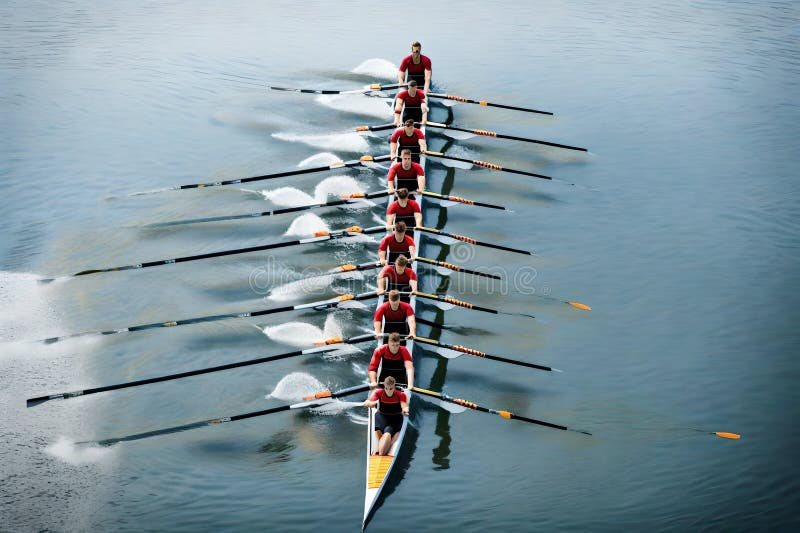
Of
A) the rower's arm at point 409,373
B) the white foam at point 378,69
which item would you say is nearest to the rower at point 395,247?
the rower's arm at point 409,373

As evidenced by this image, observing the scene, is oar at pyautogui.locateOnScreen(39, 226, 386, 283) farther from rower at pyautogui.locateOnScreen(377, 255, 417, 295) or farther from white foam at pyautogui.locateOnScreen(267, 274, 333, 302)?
rower at pyautogui.locateOnScreen(377, 255, 417, 295)

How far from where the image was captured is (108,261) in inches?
574

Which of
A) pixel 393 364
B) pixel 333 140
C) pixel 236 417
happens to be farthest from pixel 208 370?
pixel 333 140

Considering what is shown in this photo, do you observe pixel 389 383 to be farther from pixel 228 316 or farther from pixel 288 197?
pixel 288 197

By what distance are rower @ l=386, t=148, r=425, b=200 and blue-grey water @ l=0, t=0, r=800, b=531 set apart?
1.00m

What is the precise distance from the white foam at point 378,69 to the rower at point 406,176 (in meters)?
7.75

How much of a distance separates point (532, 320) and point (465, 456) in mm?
3265

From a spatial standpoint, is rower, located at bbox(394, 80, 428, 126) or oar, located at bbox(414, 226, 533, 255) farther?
rower, located at bbox(394, 80, 428, 126)

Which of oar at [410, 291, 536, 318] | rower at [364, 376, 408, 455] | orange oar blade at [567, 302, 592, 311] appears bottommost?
rower at [364, 376, 408, 455]

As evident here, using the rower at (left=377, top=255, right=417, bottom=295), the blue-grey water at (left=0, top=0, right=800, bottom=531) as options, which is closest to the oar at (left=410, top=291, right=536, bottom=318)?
the rower at (left=377, top=255, right=417, bottom=295)

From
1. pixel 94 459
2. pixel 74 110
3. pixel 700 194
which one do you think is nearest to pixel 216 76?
pixel 74 110

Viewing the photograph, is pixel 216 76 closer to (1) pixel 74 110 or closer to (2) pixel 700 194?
(1) pixel 74 110

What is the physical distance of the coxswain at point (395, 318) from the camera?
1173cm

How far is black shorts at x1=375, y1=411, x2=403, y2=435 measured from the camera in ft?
34.4
